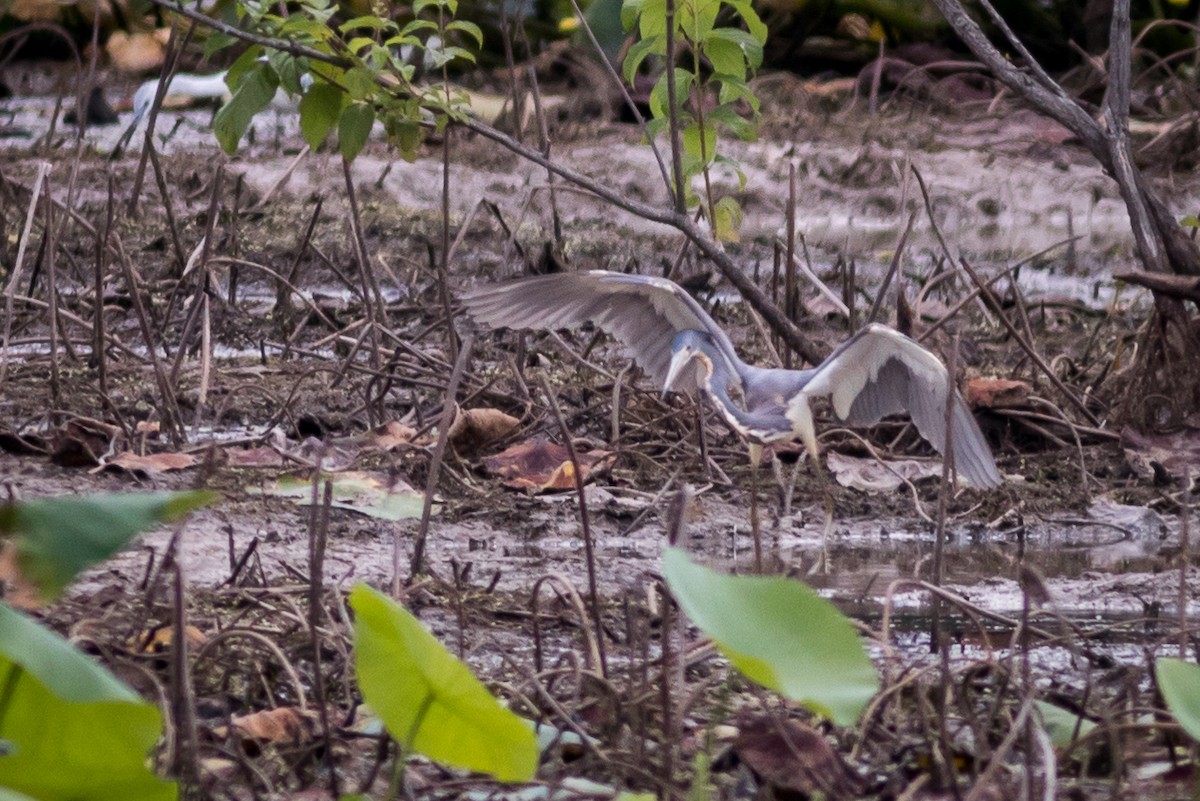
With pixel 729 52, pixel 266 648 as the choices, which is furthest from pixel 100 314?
pixel 266 648

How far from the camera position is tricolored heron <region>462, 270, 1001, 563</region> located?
397 centimetres

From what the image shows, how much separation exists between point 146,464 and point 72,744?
7.03 ft

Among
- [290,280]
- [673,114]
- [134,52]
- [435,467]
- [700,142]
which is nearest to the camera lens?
[435,467]

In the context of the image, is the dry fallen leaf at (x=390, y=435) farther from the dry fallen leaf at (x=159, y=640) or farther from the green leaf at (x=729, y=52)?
the dry fallen leaf at (x=159, y=640)

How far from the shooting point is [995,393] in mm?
4695

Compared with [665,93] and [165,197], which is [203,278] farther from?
[665,93]

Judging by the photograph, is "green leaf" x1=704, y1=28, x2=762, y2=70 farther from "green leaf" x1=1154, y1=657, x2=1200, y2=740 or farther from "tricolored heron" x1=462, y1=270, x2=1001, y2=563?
"green leaf" x1=1154, y1=657, x2=1200, y2=740

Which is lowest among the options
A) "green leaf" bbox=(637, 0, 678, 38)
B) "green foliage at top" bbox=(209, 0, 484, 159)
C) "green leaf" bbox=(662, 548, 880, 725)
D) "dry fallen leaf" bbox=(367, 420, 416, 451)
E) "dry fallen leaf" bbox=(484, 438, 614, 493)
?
"dry fallen leaf" bbox=(484, 438, 614, 493)

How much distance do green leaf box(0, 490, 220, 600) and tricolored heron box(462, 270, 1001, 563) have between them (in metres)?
1.87

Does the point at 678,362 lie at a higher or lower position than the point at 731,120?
lower

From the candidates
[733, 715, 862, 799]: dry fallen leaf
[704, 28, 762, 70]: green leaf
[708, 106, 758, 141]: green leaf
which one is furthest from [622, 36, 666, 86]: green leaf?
[733, 715, 862, 799]: dry fallen leaf

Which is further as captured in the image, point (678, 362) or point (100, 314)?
point (100, 314)

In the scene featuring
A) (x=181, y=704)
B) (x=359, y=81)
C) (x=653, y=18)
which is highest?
(x=653, y=18)

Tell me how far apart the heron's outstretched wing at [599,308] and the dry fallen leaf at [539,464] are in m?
0.29
